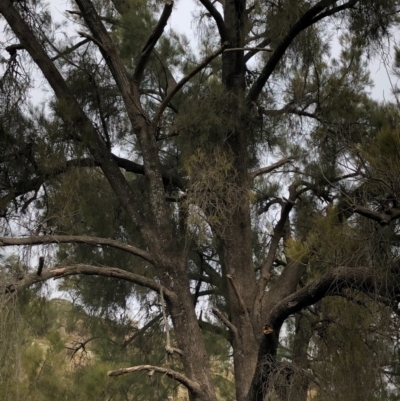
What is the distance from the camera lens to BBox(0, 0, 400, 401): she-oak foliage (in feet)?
15.2

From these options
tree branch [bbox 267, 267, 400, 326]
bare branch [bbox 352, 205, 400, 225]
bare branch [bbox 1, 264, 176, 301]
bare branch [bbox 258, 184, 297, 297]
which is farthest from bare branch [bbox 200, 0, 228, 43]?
bare branch [bbox 352, 205, 400, 225]

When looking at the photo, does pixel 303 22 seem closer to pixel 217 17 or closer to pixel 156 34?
pixel 217 17

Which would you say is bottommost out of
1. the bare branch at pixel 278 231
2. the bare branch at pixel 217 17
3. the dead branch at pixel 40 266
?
the dead branch at pixel 40 266

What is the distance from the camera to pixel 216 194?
5.21m

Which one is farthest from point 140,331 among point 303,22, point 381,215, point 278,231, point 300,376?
point 381,215

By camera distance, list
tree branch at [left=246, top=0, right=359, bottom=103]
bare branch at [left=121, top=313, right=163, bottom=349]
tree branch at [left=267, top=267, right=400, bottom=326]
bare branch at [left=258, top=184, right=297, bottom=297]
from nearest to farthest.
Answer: tree branch at [left=267, top=267, right=400, bottom=326] < tree branch at [left=246, top=0, right=359, bottom=103] < bare branch at [left=258, top=184, right=297, bottom=297] < bare branch at [left=121, top=313, right=163, bottom=349]

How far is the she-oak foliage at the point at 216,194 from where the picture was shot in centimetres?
463

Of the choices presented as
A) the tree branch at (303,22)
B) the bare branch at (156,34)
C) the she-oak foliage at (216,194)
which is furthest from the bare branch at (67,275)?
the tree branch at (303,22)

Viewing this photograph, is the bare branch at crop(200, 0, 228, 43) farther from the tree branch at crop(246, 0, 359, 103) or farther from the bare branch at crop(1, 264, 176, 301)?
the bare branch at crop(1, 264, 176, 301)

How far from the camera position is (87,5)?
6.27 meters

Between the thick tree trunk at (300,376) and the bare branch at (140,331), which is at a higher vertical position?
the bare branch at (140,331)

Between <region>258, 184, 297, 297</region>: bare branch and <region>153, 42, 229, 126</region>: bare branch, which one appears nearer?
<region>153, 42, 229, 126</region>: bare branch

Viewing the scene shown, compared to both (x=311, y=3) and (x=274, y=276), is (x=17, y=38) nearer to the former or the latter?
(x=311, y=3)

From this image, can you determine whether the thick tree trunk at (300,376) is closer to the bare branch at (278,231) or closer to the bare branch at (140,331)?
the bare branch at (278,231)
